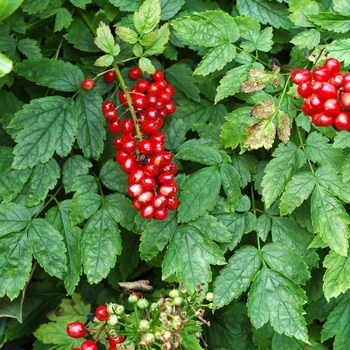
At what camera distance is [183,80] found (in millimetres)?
2291

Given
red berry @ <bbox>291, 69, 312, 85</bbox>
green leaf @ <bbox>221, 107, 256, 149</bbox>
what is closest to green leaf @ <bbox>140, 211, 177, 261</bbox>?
green leaf @ <bbox>221, 107, 256, 149</bbox>

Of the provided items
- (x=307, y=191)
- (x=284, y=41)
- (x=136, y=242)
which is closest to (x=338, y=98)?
(x=307, y=191)

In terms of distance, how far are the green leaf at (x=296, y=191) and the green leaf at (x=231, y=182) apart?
7.9 inches

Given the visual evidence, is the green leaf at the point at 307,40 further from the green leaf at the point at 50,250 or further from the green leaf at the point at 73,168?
the green leaf at the point at 50,250

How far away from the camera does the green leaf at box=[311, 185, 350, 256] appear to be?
1839 millimetres

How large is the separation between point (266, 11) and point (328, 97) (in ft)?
3.10

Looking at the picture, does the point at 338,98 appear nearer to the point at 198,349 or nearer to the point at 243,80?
the point at 243,80

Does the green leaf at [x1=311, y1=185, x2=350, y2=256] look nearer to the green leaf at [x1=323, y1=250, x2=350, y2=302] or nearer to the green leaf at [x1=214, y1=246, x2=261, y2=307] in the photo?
the green leaf at [x1=323, y1=250, x2=350, y2=302]

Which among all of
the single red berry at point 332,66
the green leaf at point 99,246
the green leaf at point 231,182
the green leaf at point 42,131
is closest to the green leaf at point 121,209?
the green leaf at point 99,246

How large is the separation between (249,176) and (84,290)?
1.02 metres

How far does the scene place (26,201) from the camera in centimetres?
206

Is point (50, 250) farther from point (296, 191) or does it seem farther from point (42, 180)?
point (296, 191)

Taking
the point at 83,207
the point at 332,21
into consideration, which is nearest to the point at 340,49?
the point at 332,21

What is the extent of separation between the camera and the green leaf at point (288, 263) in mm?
2000
